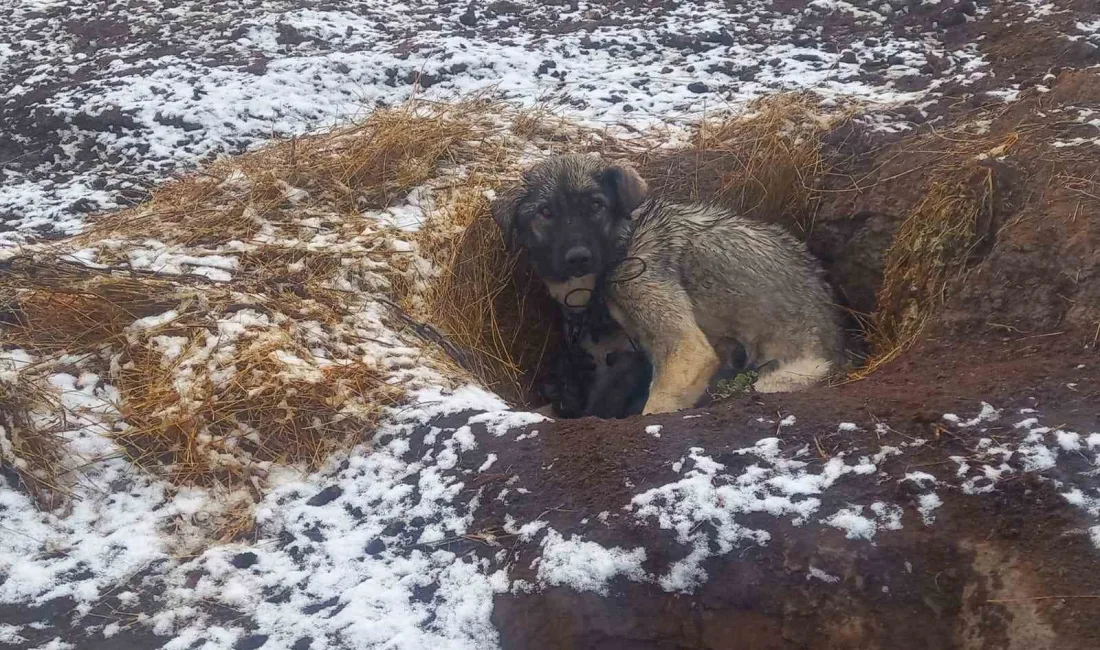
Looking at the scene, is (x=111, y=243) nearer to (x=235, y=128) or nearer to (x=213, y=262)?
(x=213, y=262)

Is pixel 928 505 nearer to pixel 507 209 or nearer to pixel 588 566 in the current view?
pixel 588 566

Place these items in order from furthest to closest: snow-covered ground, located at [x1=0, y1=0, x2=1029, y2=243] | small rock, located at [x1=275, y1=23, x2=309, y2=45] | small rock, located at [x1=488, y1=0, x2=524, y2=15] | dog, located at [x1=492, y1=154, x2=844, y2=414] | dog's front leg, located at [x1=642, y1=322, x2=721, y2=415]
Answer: small rock, located at [x1=488, y1=0, x2=524, y2=15] < small rock, located at [x1=275, y1=23, x2=309, y2=45] < snow-covered ground, located at [x1=0, y1=0, x2=1029, y2=243] < dog, located at [x1=492, y1=154, x2=844, y2=414] < dog's front leg, located at [x1=642, y1=322, x2=721, y2=415]

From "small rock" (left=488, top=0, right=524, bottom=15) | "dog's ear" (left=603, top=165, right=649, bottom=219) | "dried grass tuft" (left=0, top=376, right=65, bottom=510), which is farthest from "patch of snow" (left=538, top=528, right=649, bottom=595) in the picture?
"small rock" (left=488, top=0, right=524, bottom=15)

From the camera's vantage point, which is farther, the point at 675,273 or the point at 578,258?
the point at 675,273

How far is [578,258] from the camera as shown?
4.12m

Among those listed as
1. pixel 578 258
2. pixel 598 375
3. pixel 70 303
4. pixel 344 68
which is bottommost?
pixel 598 375

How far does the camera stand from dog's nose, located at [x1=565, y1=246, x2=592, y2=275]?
4.12 metres

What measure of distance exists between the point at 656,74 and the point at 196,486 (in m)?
4.60

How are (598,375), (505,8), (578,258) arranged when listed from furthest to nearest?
Answer: (505,8)
(598,375)
(578,258)

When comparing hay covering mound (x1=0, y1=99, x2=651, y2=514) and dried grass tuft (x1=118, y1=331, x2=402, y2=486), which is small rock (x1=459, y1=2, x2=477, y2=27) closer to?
hay covering mound (x1=0, y1=99, x2=651, y2=514)

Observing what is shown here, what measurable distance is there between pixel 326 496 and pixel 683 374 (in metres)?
1.91

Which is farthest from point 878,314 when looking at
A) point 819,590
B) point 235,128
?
point 235,128

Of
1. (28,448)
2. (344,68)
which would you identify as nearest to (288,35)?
(344,68)

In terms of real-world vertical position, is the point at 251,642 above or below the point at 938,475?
below
